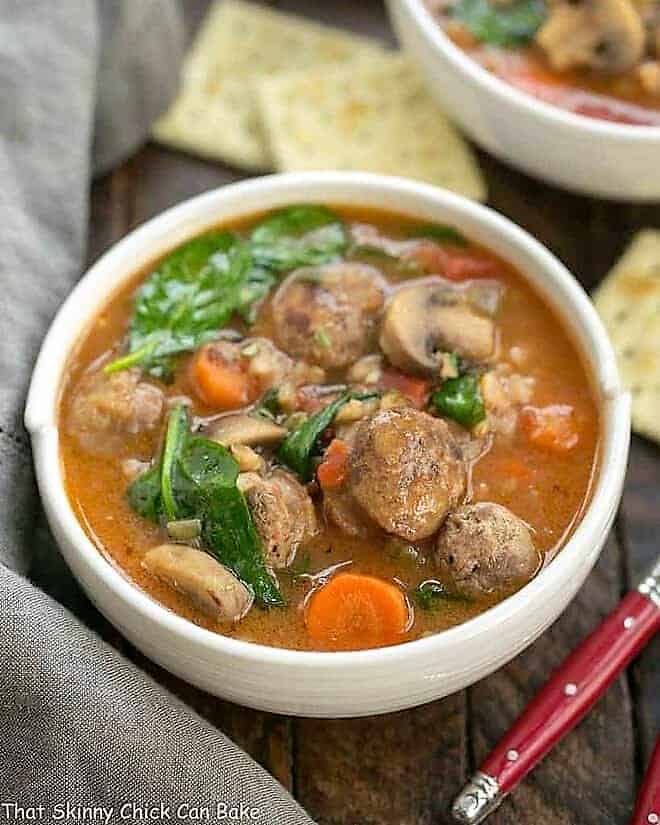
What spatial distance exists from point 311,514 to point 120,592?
0.42m

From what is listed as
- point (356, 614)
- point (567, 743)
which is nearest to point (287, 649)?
point (356, 614)

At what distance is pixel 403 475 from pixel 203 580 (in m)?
0.44

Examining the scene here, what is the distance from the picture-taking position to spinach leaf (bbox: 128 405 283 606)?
258 cm

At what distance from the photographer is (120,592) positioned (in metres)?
2.51

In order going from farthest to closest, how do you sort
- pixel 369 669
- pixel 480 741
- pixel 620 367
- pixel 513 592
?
1. pixel 620 367
2. pixel 480 741
3. pixel 513 592
4. pixel 369 669

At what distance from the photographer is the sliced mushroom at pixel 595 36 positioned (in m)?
3.55

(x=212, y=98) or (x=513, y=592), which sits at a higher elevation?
(x=513, y=592)

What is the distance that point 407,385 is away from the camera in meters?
2.86

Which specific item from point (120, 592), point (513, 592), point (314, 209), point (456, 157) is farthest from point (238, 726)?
point (456, 157)

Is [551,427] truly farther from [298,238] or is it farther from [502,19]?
[502,19]

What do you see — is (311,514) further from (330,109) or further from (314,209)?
(330,109)

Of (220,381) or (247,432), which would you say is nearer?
(247,432)

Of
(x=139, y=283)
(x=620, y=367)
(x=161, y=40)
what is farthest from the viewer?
(x=161, y=40)

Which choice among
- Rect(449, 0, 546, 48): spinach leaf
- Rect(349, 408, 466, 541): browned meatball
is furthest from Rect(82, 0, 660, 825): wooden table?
Rect(449, 0, 546, 48): spinach leaf
